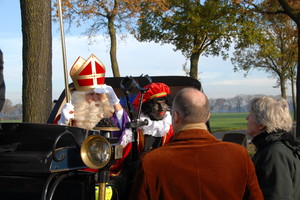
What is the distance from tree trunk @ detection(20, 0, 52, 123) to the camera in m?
4.77

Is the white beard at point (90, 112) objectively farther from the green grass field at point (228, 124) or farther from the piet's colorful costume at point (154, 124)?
the green grass field at point (228, 124)

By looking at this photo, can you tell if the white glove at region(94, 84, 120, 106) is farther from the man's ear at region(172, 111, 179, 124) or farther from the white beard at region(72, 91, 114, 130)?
the man's ear at region(172, 111, 179, 124)

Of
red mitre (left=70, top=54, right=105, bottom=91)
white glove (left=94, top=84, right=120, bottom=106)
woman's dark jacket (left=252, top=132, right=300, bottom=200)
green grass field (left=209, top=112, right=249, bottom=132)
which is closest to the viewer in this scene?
woman's dark jacket (left=252, top=132, right=300, bottom=200)

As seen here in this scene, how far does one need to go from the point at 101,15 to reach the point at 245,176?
43.2ft

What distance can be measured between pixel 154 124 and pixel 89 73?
942mm

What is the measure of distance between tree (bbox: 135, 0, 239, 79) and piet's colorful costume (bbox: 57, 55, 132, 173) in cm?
1210

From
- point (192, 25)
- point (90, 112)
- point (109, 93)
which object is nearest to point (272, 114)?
point (109, 93)

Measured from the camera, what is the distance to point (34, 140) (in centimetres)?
220

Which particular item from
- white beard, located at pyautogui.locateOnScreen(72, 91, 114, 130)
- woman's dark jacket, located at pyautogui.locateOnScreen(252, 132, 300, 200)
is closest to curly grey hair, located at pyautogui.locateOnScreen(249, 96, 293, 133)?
woman's dark jacket, located at pyautogui.locateOnScreen(252, 132, 300, 200)

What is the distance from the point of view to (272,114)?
243cm

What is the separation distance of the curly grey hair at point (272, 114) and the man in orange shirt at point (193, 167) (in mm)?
543

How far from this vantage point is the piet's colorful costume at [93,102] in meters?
3.76

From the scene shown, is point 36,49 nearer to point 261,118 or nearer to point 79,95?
point 79,95

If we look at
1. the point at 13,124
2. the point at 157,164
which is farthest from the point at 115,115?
the point at 157,164
